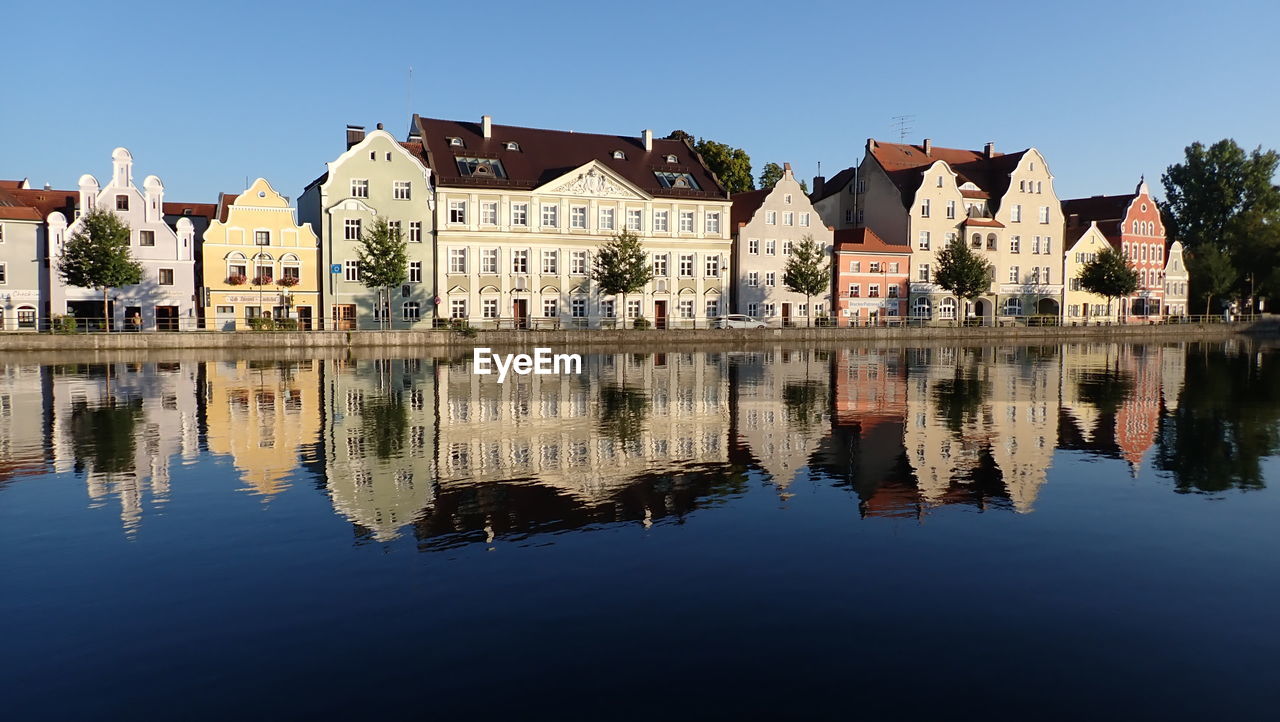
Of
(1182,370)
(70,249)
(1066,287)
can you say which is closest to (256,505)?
(1182,370)

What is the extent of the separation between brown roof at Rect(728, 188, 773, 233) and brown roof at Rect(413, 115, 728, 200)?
12.6 ft

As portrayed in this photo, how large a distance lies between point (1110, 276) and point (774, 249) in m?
37.0

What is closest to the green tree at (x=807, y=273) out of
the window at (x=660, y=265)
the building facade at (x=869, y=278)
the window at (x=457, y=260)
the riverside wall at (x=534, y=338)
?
the building facade at (x=869, y=278)

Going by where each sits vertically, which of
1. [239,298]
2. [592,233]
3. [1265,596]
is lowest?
[1265,596]

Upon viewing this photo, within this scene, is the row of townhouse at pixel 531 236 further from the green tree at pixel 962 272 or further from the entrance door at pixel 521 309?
the green tree at pixel 962 272

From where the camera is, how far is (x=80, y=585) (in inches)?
464

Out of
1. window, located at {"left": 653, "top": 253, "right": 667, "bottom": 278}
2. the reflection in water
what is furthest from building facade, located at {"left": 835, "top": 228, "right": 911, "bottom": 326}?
the reflection in water

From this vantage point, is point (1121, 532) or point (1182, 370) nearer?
point (1121, 532)

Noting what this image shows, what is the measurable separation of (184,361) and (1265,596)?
52.3 meters

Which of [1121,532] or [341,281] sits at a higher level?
[341,281]

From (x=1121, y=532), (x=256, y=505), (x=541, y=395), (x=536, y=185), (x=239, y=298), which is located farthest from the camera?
(x=536, y=185)

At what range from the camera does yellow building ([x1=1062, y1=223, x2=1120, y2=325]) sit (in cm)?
9856

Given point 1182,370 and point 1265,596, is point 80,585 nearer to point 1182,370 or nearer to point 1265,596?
point 1265,596

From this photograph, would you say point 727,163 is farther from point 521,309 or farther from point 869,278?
point 521,309
